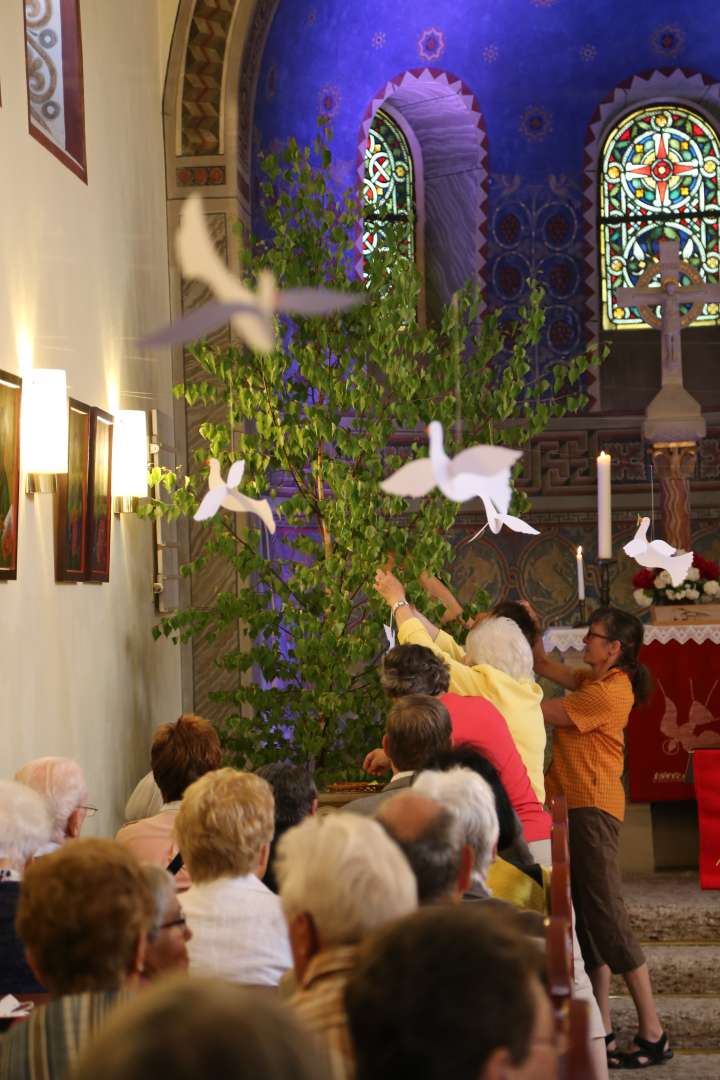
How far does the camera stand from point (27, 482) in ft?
16.4

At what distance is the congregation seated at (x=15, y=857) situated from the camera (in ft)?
10.3

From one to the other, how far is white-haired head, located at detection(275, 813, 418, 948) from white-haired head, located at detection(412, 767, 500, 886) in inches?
36.1

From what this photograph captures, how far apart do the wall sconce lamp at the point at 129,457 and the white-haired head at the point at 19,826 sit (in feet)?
9.28

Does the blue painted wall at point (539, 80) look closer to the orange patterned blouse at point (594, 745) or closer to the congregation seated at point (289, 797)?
the orange patterned blouse at point (594, 745)

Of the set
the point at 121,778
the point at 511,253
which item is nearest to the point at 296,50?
the point at 511,253

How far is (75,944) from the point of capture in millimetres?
2174

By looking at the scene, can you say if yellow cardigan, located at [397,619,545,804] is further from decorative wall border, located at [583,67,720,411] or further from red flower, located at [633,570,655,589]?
decorative wall border, located at [583,67,720,411]

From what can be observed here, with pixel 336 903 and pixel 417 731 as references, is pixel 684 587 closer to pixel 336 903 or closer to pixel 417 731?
pixel 417 731

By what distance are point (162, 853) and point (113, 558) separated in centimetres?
244

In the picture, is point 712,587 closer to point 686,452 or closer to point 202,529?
point 686,452

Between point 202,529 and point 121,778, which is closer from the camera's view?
point 121,778

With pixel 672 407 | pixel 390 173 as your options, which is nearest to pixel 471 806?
pixel 672 407

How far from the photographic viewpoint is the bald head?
2.60 meters

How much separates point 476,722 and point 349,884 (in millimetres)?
2253
